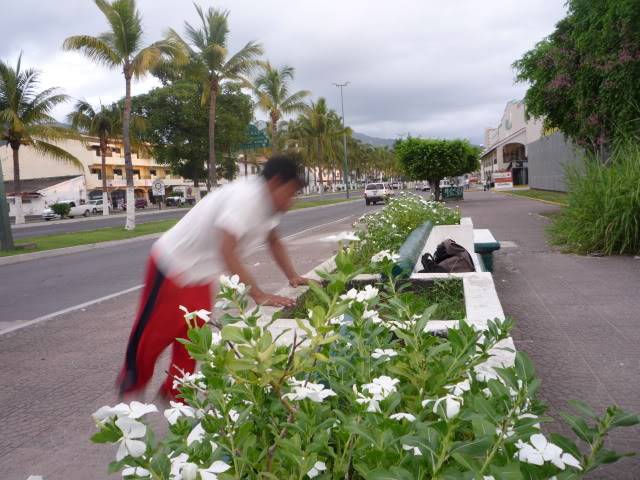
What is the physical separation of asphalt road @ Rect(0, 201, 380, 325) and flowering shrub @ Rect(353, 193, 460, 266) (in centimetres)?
390

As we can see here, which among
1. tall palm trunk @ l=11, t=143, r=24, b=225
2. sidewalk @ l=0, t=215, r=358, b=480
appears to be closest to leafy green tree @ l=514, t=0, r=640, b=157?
sidewalk @ l=0, t=215, r=358, b=480

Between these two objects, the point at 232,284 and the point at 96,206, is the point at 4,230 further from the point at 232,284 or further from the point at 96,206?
the point at 96,206

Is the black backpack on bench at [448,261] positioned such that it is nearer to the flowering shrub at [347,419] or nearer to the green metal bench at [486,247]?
the green metal bench at [486,247]

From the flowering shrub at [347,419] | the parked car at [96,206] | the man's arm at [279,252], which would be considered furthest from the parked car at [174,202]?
the flowering shrub at [347,419]

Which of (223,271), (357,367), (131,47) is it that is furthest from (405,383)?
(131,47)

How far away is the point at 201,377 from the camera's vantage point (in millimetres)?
1780

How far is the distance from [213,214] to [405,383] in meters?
1.17

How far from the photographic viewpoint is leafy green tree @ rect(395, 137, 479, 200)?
101 feet

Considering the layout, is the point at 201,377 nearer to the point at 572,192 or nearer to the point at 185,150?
the point at 572,192

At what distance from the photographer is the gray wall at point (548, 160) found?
31.6 m

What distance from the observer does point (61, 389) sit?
163 inches

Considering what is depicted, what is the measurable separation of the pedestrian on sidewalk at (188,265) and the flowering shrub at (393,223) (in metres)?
2.54

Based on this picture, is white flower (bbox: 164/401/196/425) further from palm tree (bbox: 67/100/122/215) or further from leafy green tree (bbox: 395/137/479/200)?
palm tree (bbox: 67/100/122/215)

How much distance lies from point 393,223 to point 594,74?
9.36 metres
